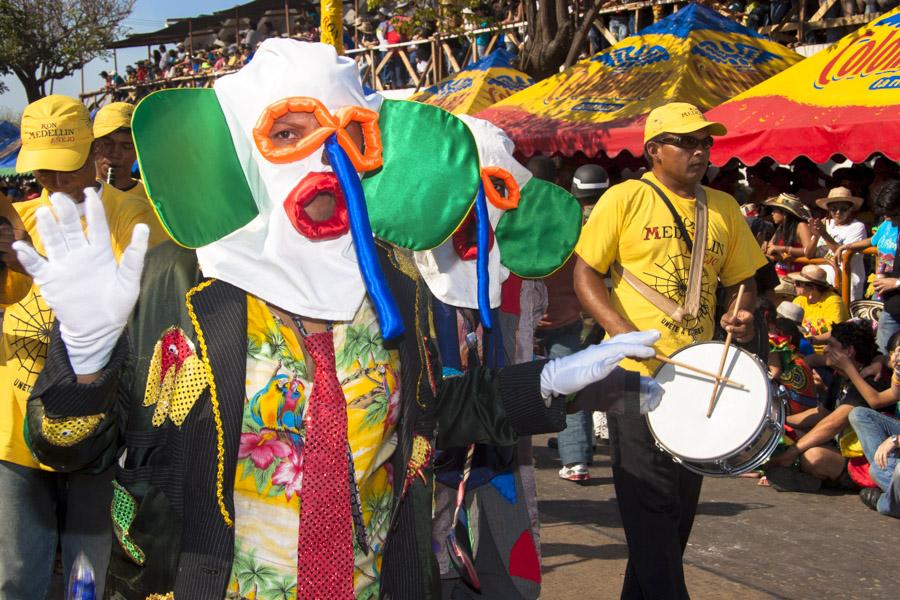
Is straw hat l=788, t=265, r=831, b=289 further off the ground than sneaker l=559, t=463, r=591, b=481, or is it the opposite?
straw hat l=788, t=265, r=831, b=289

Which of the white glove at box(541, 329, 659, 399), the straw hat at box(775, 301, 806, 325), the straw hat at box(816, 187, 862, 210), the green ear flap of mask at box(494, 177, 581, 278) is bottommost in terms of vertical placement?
the straw hat at box(775, 301, 806, 325)

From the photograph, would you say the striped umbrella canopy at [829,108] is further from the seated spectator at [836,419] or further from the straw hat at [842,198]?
the seated spectator at [836,419]

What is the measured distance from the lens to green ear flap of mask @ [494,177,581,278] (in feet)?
13.0

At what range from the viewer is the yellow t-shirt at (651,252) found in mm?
4145

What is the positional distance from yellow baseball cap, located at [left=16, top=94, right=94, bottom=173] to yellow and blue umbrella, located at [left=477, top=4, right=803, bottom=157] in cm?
657

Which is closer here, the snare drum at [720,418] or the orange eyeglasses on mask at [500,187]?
the snare drum at [720,418]

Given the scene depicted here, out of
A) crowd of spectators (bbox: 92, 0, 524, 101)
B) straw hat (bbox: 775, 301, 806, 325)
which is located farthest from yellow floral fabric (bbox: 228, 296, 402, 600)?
crowd of spectators (bbox: 92, 0, 524, 101)

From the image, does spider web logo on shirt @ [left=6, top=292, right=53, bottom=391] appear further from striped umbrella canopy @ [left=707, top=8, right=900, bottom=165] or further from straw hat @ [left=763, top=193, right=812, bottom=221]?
straw hat @ [left=763, top=193, right=812, bottom=221]

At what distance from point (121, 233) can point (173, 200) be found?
1666 mm

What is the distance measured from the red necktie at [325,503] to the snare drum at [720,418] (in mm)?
1532

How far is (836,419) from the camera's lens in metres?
6.86

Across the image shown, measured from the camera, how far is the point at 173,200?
87.1 inches

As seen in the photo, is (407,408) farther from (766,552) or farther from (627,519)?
(766,552)

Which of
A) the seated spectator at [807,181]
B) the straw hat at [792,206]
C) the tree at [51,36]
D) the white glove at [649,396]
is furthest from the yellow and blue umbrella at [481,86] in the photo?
the tree at [51,36]
